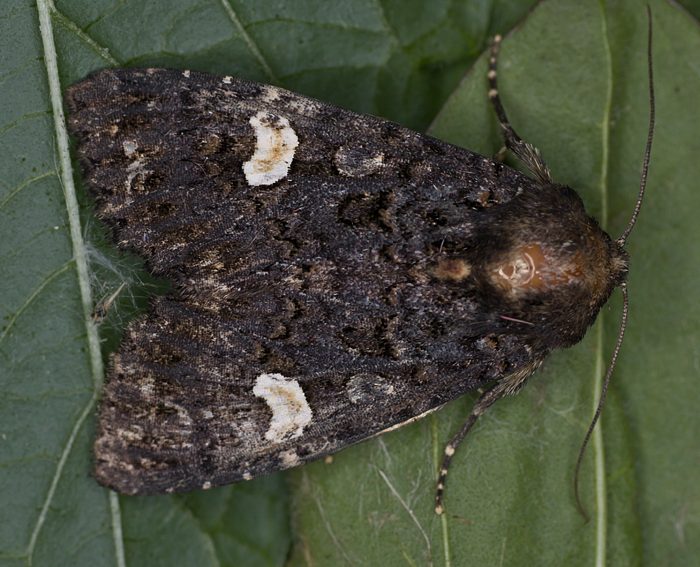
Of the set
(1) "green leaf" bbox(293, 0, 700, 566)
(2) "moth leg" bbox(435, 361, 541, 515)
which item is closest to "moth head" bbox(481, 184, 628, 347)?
(2) "moth leg" bbox(435, 361, 541, 515)

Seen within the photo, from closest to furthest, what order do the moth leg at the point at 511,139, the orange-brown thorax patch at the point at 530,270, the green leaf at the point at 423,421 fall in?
the orange-brown thorax patch at the point at 530,270 → the green leaf at the point at 423,421 → the moth leg at the point at 511,139

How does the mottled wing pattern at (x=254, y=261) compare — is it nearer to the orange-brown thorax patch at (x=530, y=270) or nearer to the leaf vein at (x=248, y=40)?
the orange-brown thorax patch at (x=530, y=270)

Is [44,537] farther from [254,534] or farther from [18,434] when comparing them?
[254,534]

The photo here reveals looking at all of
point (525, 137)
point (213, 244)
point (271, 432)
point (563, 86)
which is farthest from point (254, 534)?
point (563, 86)

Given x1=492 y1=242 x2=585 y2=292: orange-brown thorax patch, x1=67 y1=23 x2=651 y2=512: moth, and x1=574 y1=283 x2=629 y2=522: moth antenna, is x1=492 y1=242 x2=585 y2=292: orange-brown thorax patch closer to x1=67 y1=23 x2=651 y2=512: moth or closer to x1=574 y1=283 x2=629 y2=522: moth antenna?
x1=67 y1=23 x2=651 y2=512: moth

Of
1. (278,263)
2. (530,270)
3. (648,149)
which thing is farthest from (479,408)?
(648,149)

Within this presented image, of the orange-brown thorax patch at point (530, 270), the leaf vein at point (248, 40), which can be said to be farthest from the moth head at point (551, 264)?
the leaf vein at point (248, 40)
